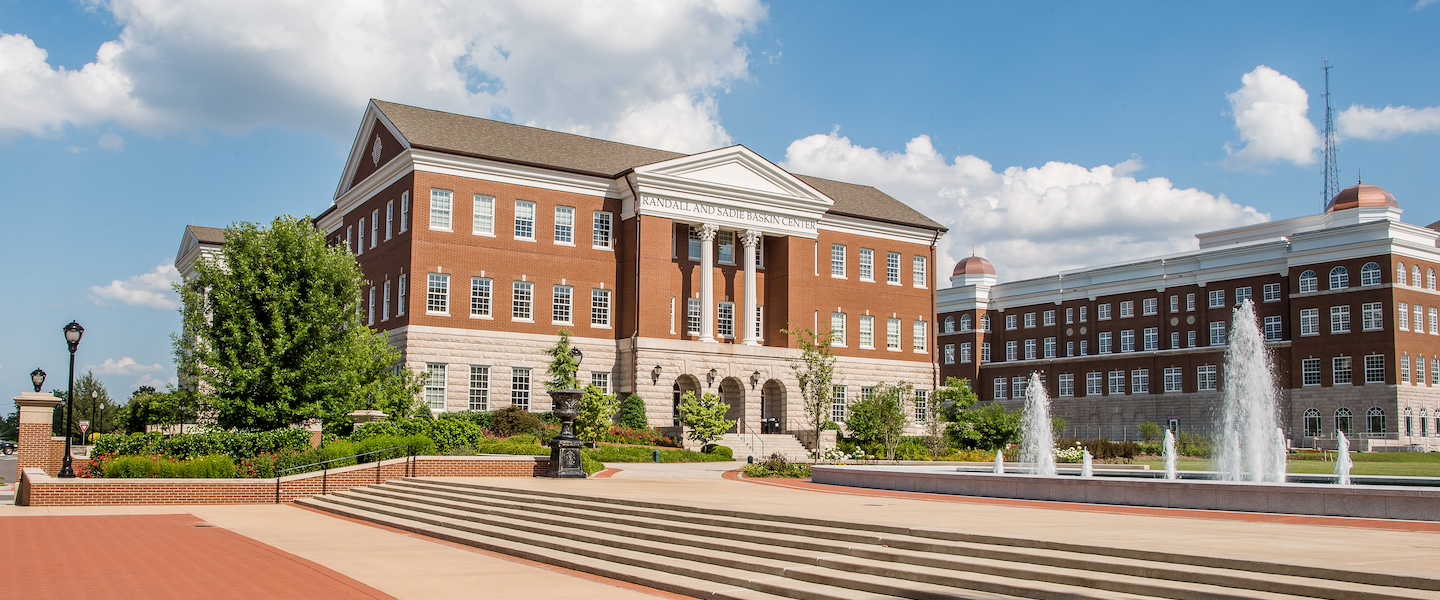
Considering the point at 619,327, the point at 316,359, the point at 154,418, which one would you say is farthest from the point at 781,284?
the point at 154,418

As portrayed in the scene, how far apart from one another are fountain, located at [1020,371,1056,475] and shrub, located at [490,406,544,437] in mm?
17713

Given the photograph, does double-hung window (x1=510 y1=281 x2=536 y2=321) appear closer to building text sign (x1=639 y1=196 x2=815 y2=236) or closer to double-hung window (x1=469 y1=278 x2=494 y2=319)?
double-hung window (x1=469 y1=278 x2=494 y2=319)

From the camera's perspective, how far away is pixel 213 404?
1425 inches

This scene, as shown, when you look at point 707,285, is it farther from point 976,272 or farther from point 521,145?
point 976,272

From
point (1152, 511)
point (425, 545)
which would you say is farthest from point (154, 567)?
point (1152, 511)

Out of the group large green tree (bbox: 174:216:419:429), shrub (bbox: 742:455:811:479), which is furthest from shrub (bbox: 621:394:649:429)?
shrub (bbox: 742:455:811:479)

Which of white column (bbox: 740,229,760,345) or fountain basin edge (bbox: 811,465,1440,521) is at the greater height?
white column (bbox: 740,229,760,345)

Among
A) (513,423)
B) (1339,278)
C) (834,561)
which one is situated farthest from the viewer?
(1339,278)

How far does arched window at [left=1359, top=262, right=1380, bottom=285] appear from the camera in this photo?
73.2m

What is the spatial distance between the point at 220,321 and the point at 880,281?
3314 centimetres

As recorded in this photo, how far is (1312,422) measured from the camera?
76250mm

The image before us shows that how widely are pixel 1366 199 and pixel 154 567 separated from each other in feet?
266

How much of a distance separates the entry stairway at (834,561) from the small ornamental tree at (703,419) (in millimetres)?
24404

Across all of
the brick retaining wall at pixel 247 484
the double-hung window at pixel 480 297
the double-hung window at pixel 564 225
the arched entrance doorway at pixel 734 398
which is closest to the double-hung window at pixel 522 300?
the double-hung window at pixel 480 297
